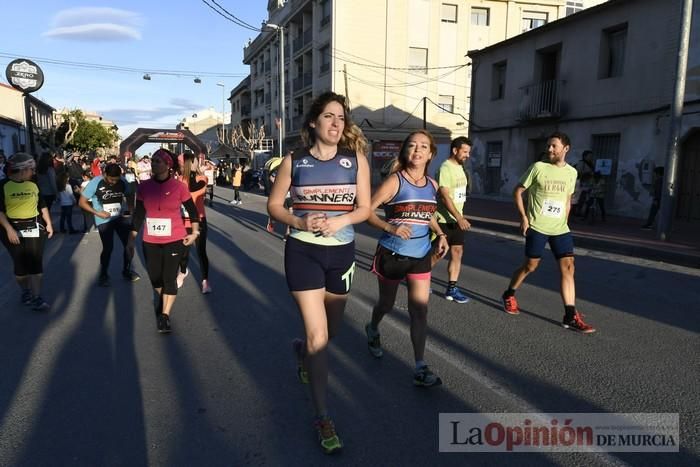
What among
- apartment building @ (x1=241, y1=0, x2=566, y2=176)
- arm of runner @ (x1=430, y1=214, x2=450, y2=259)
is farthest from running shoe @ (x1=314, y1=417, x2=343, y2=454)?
apartment building @ (x1=241, y1=0, x2=566, y2=176)

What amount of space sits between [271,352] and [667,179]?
1005cm

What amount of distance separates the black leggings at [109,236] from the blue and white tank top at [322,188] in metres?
4.85

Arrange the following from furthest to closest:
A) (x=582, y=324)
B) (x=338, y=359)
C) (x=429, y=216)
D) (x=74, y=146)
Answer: (x=74, y=146) < (x=582, y=324) < (x=338, y=359) < (x=429, y=216)

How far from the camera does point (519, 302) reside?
5902 millimetres

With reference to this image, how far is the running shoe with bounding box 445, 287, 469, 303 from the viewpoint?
5.94 meters

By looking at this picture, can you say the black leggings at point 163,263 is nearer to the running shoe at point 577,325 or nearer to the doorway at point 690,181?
the running shoe at point 577,325

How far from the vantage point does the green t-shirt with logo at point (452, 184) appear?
5.69m

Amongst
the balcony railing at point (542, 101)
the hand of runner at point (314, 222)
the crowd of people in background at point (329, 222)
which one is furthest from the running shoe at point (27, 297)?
the balcony railing at point (542, 101)

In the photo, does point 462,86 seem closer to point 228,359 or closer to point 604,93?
point 604,93

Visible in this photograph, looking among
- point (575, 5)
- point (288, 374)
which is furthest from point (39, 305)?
point (575, 5)

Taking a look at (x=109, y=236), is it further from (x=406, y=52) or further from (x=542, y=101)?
(x=406, y=52)

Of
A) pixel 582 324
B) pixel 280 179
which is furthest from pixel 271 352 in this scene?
pixel 582 324

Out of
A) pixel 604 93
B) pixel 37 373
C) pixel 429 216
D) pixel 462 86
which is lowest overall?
pixel 37 373

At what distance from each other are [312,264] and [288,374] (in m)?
1.34
